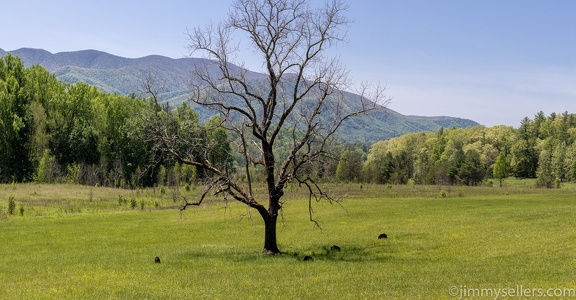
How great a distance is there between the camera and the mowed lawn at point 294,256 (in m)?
17.5

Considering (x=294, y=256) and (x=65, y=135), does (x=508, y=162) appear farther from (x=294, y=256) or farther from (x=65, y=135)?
(x=294, y=256)

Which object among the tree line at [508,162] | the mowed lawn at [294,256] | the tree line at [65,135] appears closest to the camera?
the mowed lawn at [294,256]

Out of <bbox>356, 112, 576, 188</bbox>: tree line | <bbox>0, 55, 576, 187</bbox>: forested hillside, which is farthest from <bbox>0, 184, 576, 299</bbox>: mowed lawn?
<bbox>356, 112, 576, 188</bbox>: tree line

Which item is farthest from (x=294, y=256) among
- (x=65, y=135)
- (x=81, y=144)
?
(x=65, y=135)

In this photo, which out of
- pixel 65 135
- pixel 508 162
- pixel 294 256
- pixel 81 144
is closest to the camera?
pixel 294 256

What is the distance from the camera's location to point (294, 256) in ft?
86.7

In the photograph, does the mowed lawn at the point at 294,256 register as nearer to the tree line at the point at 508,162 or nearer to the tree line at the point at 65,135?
the tree line at the point at 65,135

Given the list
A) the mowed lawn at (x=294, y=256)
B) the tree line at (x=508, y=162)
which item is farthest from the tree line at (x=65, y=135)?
the tree line at (x=508, y=162)

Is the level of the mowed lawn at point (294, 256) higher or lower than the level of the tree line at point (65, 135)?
lower

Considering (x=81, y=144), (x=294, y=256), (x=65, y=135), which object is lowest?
(x=294, y=256)

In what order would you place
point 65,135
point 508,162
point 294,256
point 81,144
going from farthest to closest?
point 508,162
point 65,135
point 81,144
point 294,256

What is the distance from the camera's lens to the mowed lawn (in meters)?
17.5

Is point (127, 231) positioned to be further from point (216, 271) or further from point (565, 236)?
point (565, 236)

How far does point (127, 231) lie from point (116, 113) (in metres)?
84.2
